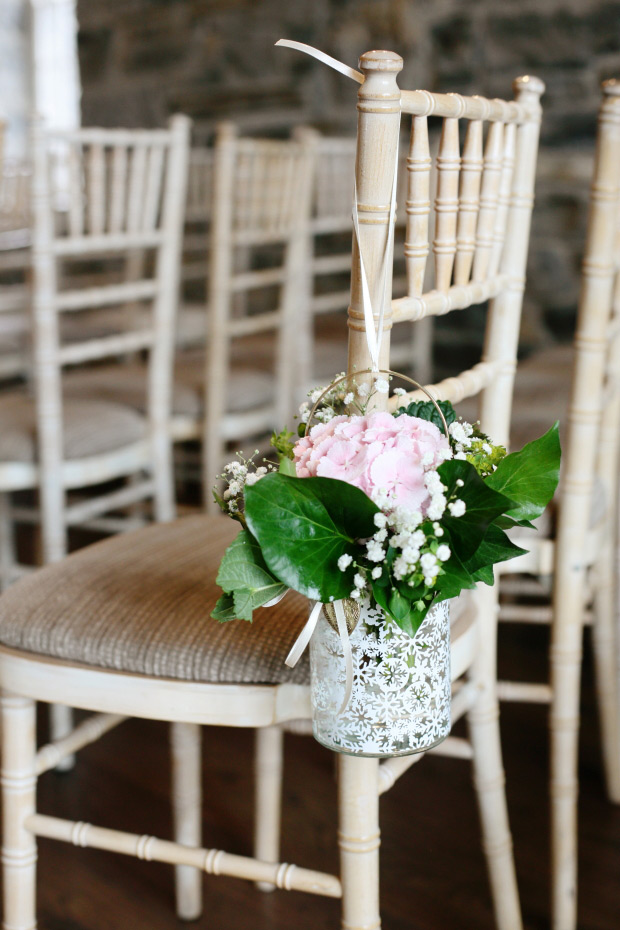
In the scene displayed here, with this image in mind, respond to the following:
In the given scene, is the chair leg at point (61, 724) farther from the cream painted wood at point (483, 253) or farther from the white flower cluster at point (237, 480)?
the white flower cluster at point (237, 480)

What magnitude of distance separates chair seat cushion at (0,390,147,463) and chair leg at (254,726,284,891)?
1.97 feet

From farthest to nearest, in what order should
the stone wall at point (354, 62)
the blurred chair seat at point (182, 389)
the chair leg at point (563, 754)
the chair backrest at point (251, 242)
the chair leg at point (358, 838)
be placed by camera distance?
the stone wall at point (354, 62), the blurred chair seat at point (182, 389), the chair backrest at point (251, 242), the chair leg at point (563, 754), the chair leg at point (358, 838)

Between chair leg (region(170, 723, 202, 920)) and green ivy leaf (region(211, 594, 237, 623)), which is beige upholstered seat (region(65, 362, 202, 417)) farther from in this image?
green ivy leaf (region(211, 594, 237, 623))

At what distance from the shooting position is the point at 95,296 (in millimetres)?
1608

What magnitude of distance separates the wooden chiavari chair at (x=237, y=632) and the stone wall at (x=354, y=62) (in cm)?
171

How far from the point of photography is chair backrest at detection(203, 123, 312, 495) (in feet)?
5.94

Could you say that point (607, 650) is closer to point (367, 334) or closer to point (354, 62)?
point (367, 334)

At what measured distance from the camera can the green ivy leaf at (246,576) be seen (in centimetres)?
66

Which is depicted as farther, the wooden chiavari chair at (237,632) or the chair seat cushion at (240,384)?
the chair seat cushion at (240,384)

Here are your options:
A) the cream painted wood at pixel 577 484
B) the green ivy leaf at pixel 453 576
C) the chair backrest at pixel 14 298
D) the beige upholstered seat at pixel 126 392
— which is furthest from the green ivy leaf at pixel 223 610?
the chair backrest at pixel 14 298

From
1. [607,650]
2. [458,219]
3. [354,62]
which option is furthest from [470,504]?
[354,62]

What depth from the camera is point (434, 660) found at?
2.35 feet

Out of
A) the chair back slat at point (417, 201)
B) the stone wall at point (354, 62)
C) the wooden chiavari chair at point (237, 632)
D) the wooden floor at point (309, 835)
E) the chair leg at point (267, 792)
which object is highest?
the stone wall at point (354, 62)

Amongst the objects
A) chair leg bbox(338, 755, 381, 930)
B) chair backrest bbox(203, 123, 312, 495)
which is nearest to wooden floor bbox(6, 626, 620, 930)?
chair leg bbox(338, 755, 381, 930)
